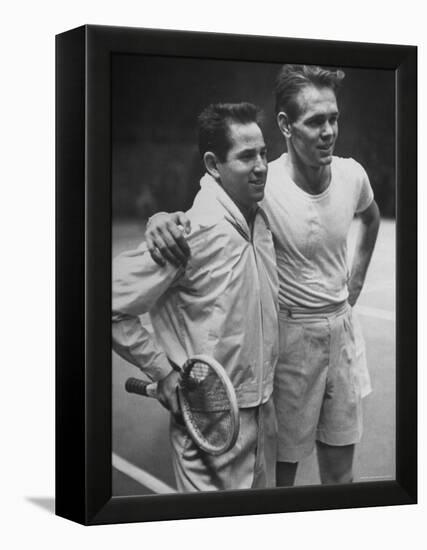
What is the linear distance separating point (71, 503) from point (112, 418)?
0.44 m

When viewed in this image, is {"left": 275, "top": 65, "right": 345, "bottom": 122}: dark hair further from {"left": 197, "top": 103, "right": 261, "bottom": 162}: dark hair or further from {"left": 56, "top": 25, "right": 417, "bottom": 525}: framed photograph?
{"left": 197, "top": 103, "right": 261, "bottom": 162}: dark hair

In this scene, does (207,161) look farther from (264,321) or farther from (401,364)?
(401,364)

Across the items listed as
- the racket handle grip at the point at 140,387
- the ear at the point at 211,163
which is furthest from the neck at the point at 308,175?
the racket handle grip at the point at 140,387

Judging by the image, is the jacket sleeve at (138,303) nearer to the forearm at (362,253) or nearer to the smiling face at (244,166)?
the smiling face at (244,166)

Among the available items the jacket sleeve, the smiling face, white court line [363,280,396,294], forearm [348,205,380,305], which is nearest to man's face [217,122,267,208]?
the smiling face

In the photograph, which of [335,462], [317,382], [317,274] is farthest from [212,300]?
[335,462]

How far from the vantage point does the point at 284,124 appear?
730 cm

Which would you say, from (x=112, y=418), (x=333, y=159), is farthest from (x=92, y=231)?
(x=333, y=159)

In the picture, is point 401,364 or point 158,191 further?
point 401,364

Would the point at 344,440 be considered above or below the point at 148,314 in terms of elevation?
below

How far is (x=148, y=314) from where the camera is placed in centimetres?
700

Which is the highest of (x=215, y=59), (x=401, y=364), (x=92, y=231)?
(x=215, y=59)

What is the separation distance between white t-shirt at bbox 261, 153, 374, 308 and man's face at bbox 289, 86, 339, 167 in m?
→ 0.08

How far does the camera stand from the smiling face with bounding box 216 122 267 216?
715 centimetres
